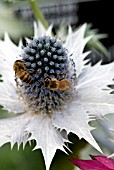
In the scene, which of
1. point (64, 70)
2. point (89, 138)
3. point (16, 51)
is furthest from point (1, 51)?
point (89, 138)

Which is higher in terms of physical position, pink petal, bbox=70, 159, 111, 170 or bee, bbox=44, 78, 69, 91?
bee, bbox=44, 78, 69, 91

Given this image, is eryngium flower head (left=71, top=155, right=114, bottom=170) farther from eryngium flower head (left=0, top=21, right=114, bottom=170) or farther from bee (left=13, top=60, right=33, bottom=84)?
bee (left=13, top=60, right=33, bottom=84)

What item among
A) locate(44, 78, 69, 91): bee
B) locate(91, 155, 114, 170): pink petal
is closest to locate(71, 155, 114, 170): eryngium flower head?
locate(91, 155, 114, 170): pink petal

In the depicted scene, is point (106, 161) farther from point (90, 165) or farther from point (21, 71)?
point (21, 71)

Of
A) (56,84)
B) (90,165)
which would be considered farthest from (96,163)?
(56,84)

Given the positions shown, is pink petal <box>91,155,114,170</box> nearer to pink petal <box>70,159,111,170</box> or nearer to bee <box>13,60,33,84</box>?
pink petal <box>70,159,111,170</box>

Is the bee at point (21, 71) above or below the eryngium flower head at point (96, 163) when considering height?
above

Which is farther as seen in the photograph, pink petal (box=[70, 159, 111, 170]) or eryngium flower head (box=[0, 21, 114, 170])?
eryngium flower head (box=[0, 21, 114, 170])

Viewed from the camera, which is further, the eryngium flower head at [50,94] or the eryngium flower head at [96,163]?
the eryngium flower head at [50,94]

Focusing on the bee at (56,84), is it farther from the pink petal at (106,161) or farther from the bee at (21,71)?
the pink petal at (106,161)

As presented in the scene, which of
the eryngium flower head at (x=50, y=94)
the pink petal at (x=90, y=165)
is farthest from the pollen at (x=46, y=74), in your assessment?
the pink petal at (x=90, y=165)
